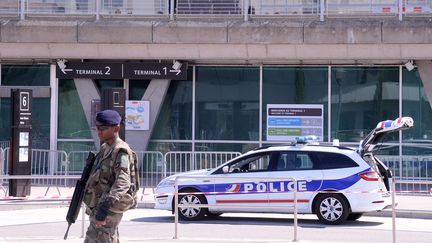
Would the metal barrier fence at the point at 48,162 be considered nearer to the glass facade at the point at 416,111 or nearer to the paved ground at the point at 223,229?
the paved ground at the point at 223,229

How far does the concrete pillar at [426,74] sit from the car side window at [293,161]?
9.08m

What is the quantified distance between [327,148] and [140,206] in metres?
5.19

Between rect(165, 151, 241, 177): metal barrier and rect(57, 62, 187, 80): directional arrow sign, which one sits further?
rect(57, 62, 187, 80): directional arrow sign

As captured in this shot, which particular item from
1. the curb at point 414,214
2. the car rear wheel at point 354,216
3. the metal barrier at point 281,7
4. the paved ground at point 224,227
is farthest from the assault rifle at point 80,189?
the metal barrier at point 281,7

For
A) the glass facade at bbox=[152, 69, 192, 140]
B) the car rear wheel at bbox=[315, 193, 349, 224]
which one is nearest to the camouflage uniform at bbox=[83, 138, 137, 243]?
the car rear wheel at bbox=[315, 193, 349, 224]

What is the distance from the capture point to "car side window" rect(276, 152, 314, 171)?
607 inches

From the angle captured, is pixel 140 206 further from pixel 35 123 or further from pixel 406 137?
pixel 406 137

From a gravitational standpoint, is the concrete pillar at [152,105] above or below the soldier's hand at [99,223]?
above

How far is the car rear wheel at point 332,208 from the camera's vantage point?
14953 millimetres

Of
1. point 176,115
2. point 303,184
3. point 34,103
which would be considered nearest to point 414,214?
point 303,184

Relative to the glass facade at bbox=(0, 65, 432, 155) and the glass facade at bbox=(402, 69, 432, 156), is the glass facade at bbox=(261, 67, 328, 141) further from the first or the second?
the glass facade at bbox=(402, 69, 432, 156)

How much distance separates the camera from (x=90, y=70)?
2397 cm

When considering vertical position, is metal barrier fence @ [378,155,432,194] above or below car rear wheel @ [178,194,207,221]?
above

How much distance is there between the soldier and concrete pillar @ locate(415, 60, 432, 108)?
1731 cm
